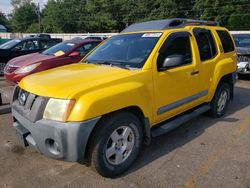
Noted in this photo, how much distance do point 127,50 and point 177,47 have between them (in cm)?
79

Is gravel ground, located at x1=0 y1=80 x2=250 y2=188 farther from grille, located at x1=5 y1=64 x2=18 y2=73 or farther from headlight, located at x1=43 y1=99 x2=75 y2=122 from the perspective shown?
grille, located at x1=5 y1=64 x2=18 y2=73

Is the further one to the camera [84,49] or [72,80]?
[84,49]

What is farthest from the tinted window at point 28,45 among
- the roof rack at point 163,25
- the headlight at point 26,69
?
the roof rack at point 163,25

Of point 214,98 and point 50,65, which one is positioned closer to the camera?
point 214,98

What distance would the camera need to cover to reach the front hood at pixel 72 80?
3.30 metres

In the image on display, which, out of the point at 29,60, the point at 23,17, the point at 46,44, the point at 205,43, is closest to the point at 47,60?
the point at 29,60

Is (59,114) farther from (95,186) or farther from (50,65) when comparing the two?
(50,65)

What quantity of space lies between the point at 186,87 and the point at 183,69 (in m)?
0.32

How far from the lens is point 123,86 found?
11.7 ft

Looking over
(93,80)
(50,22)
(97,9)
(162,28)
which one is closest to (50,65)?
(162,28)

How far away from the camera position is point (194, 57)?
191 inches

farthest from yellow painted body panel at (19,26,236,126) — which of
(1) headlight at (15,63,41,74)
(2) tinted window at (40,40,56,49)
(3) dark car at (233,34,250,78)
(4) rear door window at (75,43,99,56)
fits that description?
(2) tinted window at (40,40,56,49)

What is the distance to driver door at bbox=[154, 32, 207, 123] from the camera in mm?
4121

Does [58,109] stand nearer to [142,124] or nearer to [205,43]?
[142,124]
